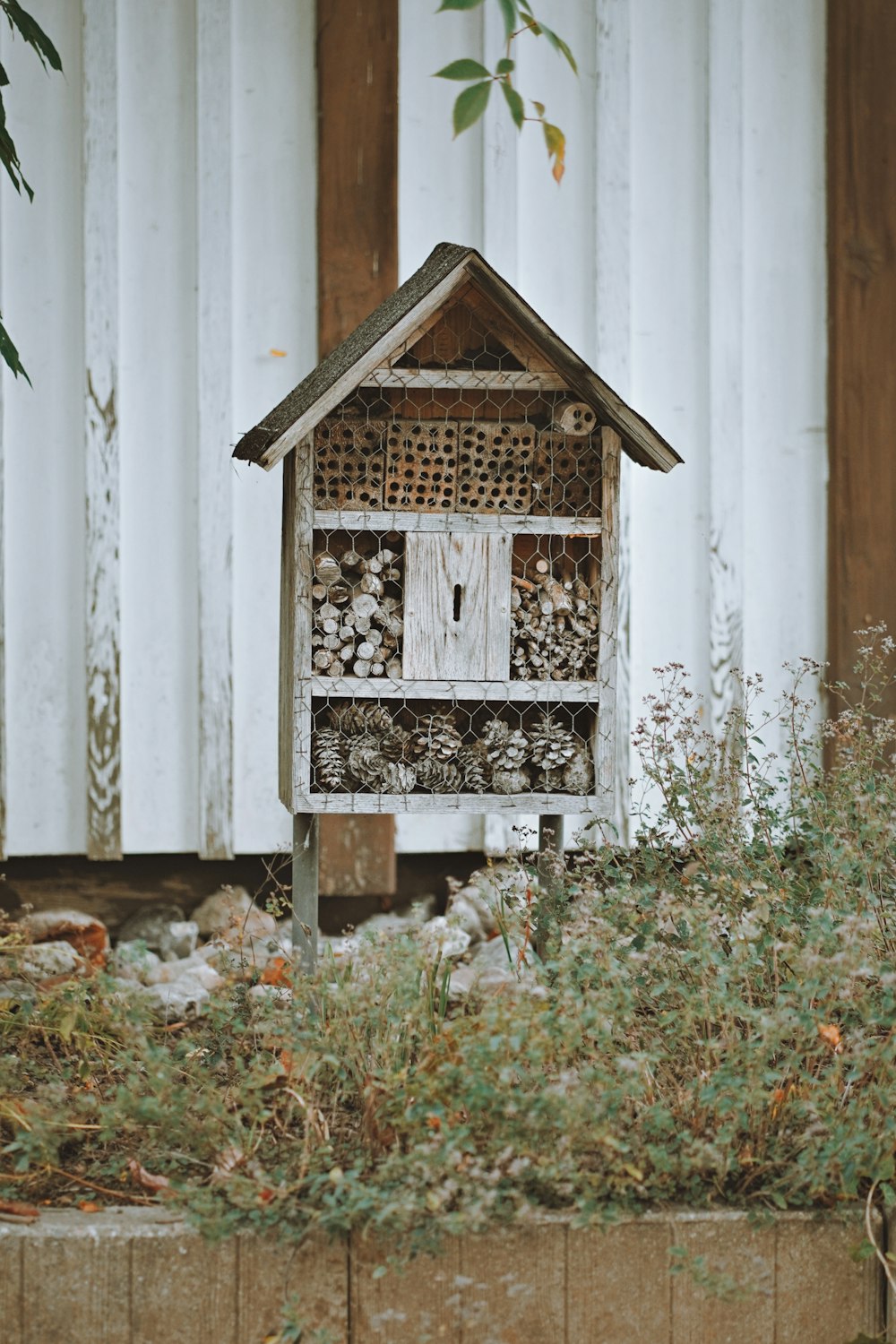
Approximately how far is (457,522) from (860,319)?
2279mm

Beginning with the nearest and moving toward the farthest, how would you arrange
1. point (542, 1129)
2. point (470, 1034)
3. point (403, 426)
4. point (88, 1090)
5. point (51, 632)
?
point (542, 1129) → point (470, 1034) → point (88, 1090) → point (403, 426) → point (51, 632)

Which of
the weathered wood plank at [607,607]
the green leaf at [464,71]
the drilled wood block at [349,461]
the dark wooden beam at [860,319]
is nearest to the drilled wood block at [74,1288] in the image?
the weathered wood plank at [607,607]

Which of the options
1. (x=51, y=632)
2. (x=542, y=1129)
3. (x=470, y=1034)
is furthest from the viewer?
(x=51, y=632)

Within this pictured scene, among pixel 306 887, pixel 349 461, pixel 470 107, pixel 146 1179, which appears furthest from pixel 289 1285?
pixel 470 107

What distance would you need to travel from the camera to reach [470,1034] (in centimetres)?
221

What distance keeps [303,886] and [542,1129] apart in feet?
3.23

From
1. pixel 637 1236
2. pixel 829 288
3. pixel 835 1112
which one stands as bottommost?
pixel 637 1236

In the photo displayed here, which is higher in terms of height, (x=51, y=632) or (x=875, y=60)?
(x=875, y=60)

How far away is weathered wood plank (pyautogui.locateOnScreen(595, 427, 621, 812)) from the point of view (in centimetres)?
288

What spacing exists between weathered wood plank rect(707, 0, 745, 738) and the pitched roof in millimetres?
1543

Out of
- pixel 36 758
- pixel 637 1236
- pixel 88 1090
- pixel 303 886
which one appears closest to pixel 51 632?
pixel 36 758

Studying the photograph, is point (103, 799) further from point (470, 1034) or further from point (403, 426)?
point (470, 1034)

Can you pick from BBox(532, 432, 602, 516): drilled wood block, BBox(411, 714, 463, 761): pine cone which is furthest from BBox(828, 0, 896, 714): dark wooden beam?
BBox(411, 714, 463, 761): pine cone

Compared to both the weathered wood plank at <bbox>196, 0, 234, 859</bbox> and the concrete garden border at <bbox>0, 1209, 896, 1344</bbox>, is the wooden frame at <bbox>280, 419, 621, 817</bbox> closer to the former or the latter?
the concrete garden border at <bbox>0, 1209, 896, 1344</bbox>
